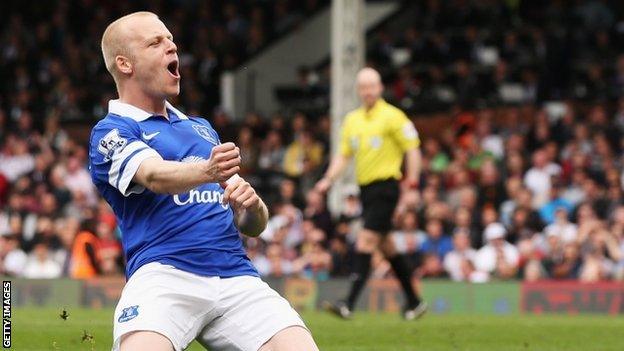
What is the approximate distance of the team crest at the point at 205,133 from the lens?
6275mm

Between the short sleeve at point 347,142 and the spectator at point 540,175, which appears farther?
the spectator at point 540,175

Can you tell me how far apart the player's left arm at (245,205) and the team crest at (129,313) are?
557 mm

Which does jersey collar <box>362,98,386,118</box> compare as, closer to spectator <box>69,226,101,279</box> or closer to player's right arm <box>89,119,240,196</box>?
spectator <box>69,226,101,279</box>

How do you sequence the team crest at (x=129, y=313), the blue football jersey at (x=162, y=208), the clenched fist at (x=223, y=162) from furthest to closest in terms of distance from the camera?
1. the blue football jersey at (x=162, y=208)
2. the team crest at (x=129, y=313)
3. the clenched fist at (x=223, y=162)

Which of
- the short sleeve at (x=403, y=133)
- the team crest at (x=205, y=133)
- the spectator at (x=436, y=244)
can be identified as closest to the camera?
the team crest at (x=205, y=133)

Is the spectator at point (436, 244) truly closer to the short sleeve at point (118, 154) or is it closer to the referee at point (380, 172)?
the referee at point (380, 172)

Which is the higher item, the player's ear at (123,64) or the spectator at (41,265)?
the player's ear at (123,64)

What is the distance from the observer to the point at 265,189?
75.7ft

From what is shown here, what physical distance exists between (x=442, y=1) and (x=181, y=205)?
878 inches

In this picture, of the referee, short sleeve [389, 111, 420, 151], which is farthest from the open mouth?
short sleeve [389, 111, 420, 151]

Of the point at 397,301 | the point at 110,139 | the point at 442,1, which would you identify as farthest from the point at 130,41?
the point at 442,1

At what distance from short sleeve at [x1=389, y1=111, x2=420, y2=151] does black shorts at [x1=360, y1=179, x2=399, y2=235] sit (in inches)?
14.9

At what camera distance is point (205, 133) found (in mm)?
6320

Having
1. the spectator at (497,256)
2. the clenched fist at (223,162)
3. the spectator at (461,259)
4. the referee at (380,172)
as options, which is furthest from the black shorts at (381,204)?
the clenched fist at (223,162)
